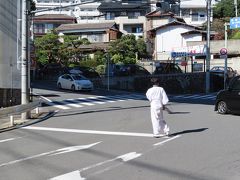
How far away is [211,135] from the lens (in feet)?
44.0

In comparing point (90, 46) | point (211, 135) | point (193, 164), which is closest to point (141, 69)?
point (90, 46)

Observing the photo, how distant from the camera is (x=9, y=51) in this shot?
2945 centimetres

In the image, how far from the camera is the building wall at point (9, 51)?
93.8 ft

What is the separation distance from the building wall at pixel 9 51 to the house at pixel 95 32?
159 feet

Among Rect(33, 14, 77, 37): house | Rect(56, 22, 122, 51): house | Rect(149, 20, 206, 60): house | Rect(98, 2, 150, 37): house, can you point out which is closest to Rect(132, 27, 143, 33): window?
Rect(98, 2, 150, 37): house

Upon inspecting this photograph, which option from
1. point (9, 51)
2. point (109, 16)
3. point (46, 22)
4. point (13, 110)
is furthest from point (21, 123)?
point (109, 16)

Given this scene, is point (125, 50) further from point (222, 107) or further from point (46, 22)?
point (222, 107)

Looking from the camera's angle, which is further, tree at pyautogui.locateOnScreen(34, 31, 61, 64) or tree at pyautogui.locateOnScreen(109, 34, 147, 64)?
tree at pyautogui.locateOnScreen(34, 31, 61, 64)

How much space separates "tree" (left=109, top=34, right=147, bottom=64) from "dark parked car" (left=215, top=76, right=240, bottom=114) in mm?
46020

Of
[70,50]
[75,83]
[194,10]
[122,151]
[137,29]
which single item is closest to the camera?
[122,151]

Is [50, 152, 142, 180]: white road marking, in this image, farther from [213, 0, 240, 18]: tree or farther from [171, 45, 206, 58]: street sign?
[213, 0, 240, 18]: tree

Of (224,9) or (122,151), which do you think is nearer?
(122,151)

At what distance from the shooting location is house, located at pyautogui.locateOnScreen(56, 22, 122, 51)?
262 ft

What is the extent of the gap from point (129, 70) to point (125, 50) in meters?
13.6
